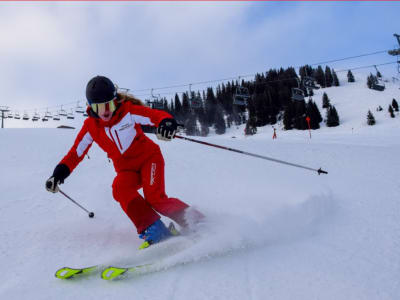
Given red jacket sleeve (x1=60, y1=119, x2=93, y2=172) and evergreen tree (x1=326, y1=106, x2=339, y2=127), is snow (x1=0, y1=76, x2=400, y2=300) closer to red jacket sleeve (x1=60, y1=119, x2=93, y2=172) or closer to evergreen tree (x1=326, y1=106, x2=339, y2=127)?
red jacket sleeve (x1=60, y1=119, x2=93, y2=172)

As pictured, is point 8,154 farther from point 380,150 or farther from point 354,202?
point 380,150

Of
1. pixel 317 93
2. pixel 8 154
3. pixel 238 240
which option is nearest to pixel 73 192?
pixel 238 240

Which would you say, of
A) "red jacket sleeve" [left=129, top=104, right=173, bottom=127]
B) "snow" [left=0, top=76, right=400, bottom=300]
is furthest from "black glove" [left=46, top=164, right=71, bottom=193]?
"red jacket sleeve" [left=129, top=104, right=173, bottom=127]

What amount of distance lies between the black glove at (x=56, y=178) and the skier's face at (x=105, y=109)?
2.16 ft

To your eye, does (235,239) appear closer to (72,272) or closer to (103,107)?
(72,272)

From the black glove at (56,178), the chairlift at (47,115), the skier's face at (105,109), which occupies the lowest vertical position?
the black glove at (56,178)

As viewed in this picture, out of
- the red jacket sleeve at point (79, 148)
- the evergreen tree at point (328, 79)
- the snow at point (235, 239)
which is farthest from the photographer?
the evergreen tree at point (328, 79)

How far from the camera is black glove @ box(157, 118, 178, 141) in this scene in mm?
2383

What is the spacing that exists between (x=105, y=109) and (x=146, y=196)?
0.89m

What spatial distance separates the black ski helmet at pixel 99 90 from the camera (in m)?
2.31

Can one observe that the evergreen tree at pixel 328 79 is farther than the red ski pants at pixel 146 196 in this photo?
Yes

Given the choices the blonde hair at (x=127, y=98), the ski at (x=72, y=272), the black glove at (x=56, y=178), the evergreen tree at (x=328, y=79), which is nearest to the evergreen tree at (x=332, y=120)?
the evergreen tree at (x=328, y=79)

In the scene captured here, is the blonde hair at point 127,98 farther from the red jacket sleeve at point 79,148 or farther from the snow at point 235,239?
the snow at point 235,239

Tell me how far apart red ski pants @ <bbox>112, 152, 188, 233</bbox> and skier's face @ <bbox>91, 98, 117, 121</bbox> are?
0.52 metres
